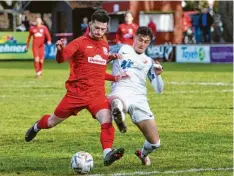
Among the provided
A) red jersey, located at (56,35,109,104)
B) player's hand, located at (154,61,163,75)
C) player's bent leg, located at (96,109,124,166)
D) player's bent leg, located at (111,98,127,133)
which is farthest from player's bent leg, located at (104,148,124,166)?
player's hand, located at (154,61,163,75)

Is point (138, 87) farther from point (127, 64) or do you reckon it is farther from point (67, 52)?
point (67, 52)

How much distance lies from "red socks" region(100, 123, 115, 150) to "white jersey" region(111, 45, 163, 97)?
57cm

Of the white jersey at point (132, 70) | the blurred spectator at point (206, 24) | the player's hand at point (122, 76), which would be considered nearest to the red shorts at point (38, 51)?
the blurred spectator at point (206, 24)

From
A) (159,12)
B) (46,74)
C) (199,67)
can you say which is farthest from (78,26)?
(46,74)

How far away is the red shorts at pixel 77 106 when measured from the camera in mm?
10938

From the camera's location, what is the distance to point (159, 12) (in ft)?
178

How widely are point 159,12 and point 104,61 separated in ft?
142

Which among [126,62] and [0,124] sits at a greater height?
[126,62]

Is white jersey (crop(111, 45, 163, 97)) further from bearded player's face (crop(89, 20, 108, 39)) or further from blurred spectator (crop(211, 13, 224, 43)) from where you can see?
blurred spectator (crop(211, 13, 224, 43))

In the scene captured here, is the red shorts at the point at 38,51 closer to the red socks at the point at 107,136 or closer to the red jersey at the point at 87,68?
the red jersey at the point at 87,68

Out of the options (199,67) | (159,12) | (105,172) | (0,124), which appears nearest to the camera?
(105,172)

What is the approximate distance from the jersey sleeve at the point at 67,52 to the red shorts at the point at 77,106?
0.59m

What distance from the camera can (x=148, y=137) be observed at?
11.0 metres

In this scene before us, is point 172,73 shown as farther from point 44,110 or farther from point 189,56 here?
point 44,110
